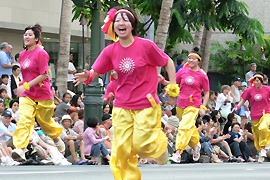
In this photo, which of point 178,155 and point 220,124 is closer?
point 178,155

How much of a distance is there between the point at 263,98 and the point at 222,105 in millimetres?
4679

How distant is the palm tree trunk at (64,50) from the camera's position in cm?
1773

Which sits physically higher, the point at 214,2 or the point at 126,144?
the point at 214,2

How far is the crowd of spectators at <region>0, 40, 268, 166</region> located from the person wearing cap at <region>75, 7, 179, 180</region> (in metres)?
0.84

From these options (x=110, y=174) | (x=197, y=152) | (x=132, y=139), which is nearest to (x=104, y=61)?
(x=132, y=139)

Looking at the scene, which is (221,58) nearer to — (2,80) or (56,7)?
(56,7)

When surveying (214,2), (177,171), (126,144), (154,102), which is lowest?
(177,171)

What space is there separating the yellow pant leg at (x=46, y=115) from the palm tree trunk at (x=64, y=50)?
22.3 feet

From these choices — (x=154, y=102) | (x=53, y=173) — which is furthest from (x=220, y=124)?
(x=154, y=102)

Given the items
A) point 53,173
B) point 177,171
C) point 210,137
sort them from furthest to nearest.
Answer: point 210,137 → point 177,171 → point 53,173

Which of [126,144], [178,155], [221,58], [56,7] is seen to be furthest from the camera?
[221,58]

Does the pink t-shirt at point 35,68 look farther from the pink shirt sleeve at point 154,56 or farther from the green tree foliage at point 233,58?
the green tree foliage at point 233,58

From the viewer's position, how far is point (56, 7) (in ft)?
82.2

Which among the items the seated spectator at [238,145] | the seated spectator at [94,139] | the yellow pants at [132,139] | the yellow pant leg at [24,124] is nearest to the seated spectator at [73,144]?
the seated spectator at [94,139]
